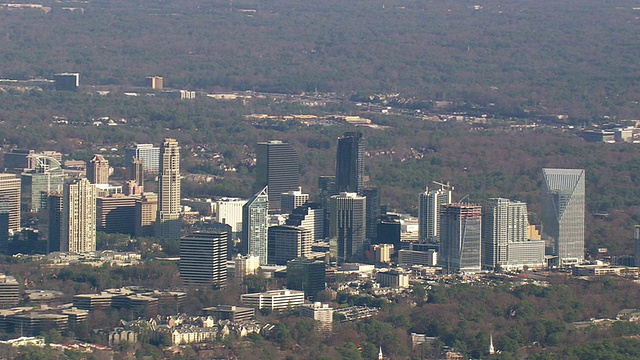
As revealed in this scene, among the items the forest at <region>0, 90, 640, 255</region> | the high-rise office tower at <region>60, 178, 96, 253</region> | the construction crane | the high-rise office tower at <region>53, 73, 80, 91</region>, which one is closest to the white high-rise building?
the high-rise office tower at <region>60, 178, 96, 253</region>

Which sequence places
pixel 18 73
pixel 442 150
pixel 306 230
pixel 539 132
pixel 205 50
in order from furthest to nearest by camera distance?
1. pixel 205 50
2. pixel 18 73
3. pixel 539 132
4. pixel 442 150
5. pixel 306 230

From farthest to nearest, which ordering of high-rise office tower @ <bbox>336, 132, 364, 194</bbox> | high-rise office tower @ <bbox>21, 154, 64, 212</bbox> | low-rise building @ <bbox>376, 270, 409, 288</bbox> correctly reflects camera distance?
high-rise office tower @ <bbox>21, 154, 64, 212</bbox>, high-rise office tower @ <bbox>336, 132, 364, 194</bbox>, low-rise building @ <bbox>376, 270, 409, 288</bbox>

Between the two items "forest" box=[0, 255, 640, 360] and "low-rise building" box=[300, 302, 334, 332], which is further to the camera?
"low-rise building" box=[300, 302, 334, 332]

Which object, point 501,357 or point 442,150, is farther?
point 442,150

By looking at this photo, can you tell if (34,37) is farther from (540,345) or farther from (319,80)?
(540,345)

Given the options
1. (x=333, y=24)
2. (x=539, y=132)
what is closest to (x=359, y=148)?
(x=539, y=132)


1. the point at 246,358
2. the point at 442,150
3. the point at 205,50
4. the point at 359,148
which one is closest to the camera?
the point at 246,358

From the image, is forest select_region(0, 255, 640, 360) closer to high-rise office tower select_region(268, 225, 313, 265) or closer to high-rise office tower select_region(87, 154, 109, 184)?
high-rise office tower select_region(268, 225, 313, 265)
